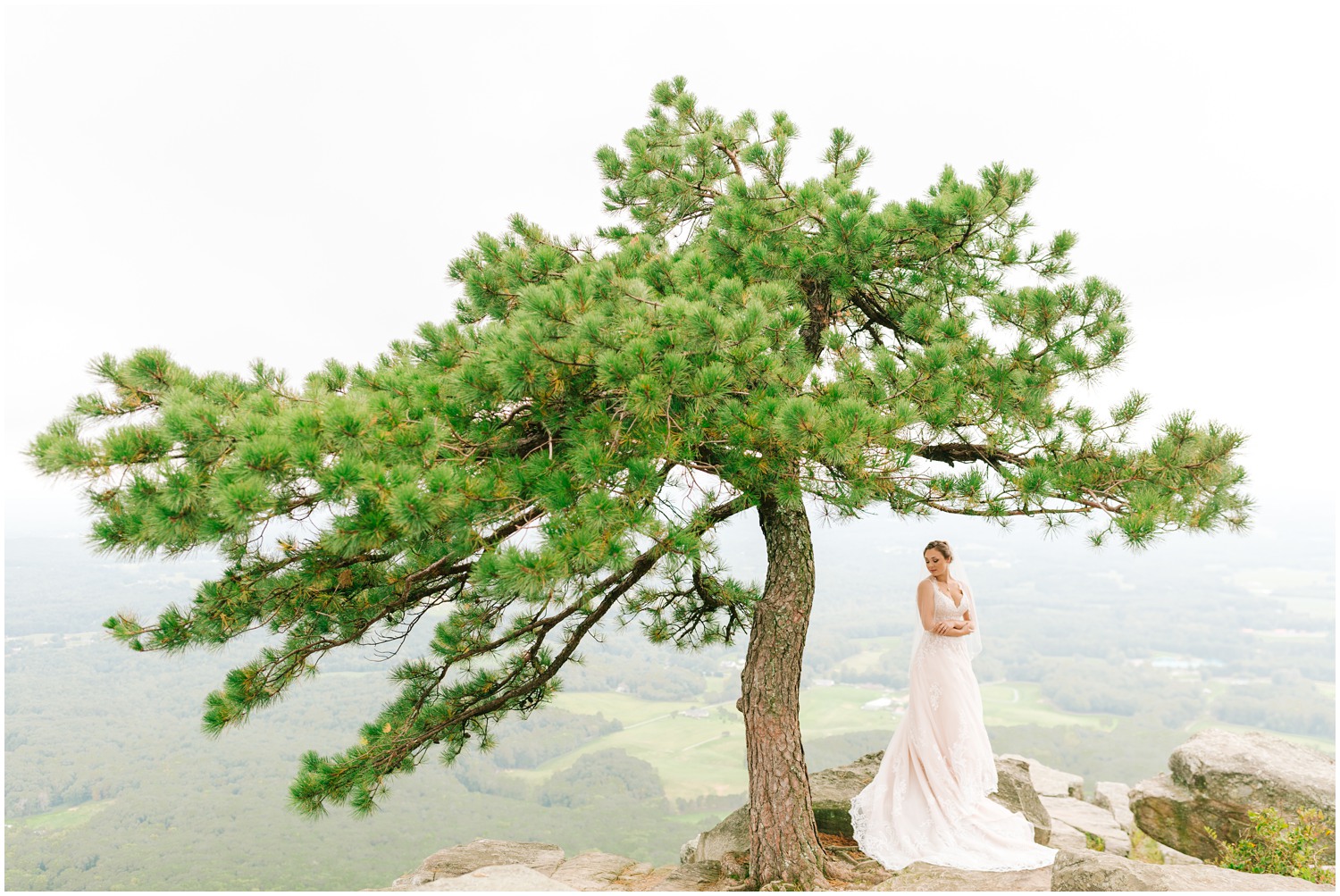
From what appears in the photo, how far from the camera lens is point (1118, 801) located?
632 cm

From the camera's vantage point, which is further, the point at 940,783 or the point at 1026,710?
the point at 1026,710

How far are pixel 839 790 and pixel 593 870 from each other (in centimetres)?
156

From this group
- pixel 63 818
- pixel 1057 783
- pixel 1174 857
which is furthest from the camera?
pixel 63 818

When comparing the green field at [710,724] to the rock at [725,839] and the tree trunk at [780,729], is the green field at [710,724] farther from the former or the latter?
the tree trunk at [780,729]

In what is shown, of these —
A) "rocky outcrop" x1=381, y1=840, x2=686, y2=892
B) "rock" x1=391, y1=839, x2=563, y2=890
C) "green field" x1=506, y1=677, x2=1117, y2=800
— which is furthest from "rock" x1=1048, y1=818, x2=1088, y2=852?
"green field" x1=506, y1=677, x2=1117, y2=800

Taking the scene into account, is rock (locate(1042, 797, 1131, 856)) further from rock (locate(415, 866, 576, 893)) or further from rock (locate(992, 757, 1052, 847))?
rock (locate(415, 866, 576, 893))

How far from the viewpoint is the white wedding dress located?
367 centimetres

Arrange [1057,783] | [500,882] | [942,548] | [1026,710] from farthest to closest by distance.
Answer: [1026,710]
[1057,783]
[942,548]
[500,882]

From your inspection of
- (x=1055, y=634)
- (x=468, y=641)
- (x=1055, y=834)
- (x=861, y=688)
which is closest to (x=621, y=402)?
(x=468, y=641)

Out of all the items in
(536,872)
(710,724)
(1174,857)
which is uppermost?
(710,724)

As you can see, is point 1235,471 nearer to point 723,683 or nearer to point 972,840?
point 972,840

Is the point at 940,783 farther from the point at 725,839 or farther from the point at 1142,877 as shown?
the point at 725,839

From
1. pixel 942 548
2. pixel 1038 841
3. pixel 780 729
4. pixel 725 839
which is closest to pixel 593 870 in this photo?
pixel 725 839

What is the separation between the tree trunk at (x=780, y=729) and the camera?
3621mm
